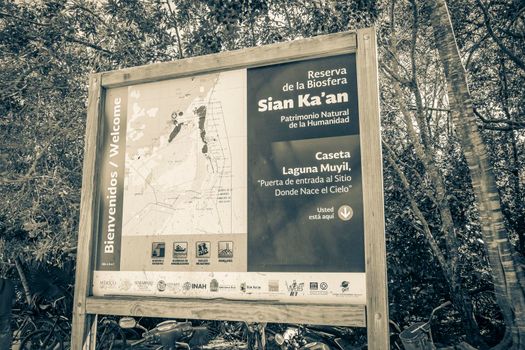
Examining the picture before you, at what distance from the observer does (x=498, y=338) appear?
565 centimetres

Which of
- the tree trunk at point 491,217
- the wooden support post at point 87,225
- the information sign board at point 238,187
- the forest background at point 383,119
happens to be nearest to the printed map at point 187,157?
the information sign board at point 238,187

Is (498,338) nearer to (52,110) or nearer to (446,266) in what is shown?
(446,266)

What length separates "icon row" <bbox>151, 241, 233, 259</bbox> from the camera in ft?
8.01

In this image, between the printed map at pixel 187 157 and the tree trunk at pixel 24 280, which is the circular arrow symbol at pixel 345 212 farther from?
the tree trunk at pixel 24 280

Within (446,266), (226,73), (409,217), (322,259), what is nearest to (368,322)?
(322,259)

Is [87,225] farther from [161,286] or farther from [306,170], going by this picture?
[306,170]

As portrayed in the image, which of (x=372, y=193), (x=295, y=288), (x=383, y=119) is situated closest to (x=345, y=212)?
(x=372, y=193)

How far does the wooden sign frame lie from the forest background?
94.0 inches

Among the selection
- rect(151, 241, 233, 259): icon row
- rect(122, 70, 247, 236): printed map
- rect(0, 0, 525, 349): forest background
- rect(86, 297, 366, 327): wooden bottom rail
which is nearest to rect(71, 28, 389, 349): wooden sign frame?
rect(86, 297, 366, 327): wooden bottom rail

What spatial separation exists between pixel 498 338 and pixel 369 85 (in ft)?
16.0

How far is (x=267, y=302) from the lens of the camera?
2268 mm

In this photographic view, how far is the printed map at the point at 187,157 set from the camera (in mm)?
2506

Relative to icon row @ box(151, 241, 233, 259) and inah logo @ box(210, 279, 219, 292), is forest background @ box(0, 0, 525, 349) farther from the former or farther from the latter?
inah logo @ box(210, 279, 219, 292)

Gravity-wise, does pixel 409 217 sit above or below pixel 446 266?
above
